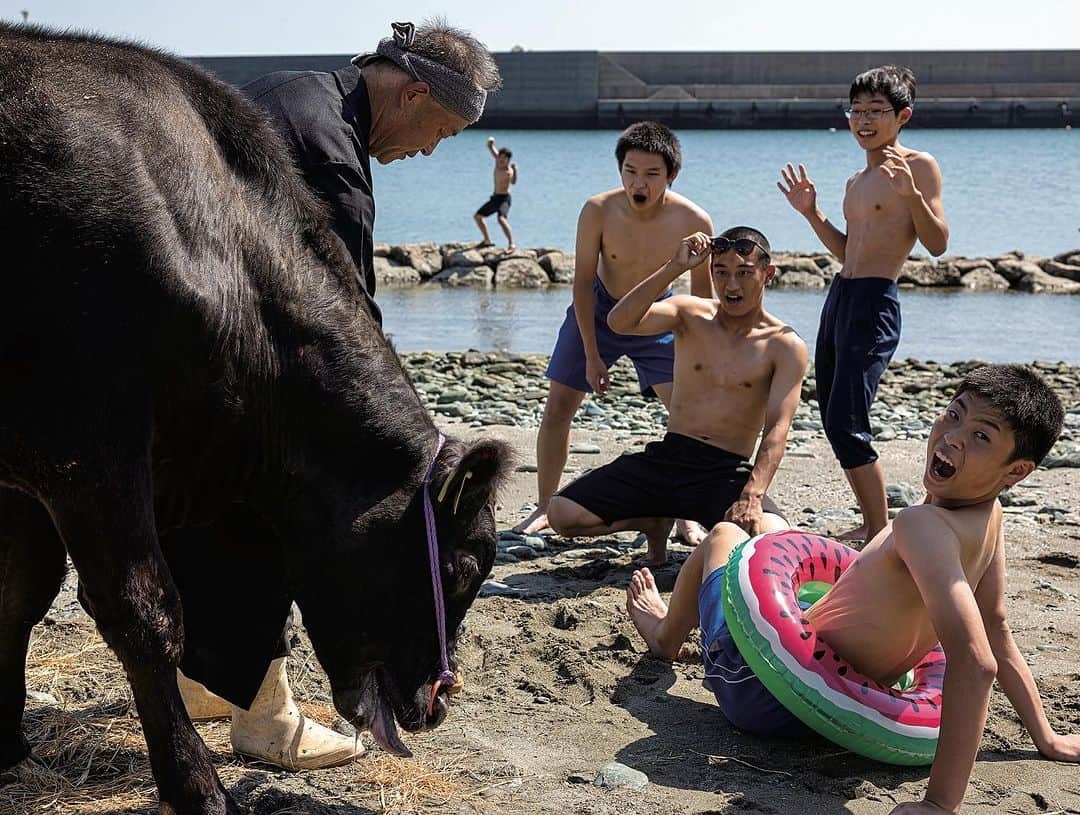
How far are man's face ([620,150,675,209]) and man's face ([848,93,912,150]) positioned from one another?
1.09 metres

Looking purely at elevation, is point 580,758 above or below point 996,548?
below

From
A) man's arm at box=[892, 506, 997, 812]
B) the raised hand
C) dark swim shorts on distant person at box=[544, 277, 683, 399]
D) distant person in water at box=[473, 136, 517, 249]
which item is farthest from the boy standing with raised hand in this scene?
distant person in water at box=[473, 136, 517, 249]

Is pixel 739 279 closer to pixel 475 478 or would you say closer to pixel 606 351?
pixel 606 351

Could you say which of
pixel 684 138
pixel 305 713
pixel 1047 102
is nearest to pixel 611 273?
pixel 305 713

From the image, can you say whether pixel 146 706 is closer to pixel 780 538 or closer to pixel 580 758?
pixel 580 758

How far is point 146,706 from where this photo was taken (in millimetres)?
3473

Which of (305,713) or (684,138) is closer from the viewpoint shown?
(305,713)

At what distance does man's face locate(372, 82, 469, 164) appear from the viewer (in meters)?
4.72

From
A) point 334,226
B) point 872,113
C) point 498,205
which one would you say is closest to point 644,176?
point 872,113

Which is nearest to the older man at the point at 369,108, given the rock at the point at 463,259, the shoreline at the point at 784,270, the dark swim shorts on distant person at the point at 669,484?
the dark swim shorts on distant person at the point at 669,484

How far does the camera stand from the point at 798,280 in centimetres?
2173

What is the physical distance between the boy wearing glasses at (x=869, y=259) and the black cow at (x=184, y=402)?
360 centimetres

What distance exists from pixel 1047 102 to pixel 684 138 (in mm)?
19383

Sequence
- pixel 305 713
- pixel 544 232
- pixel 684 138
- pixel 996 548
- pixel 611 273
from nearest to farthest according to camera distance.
→ pixel 996 548 < pixel 305 713 < pixel 611 273 < pixel 544 232 < pixel 684 138
